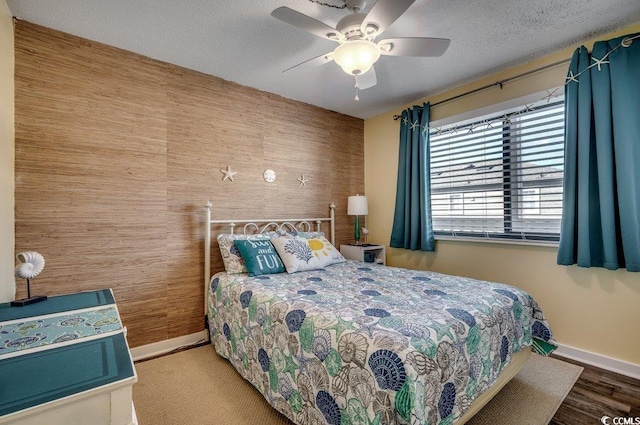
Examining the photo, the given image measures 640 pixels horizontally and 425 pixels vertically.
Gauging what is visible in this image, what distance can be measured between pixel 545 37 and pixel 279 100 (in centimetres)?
243

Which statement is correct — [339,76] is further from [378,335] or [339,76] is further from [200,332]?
[200,332]

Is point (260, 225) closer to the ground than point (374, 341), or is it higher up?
higher up

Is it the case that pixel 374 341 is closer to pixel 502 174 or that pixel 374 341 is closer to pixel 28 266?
pixel 28 266

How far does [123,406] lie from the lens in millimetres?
889

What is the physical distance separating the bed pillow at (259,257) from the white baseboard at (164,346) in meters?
0.91

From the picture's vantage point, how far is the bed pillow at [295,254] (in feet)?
8.55

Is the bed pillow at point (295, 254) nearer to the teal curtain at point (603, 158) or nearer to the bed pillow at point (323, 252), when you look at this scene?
the bed pillow at point (323, 252)

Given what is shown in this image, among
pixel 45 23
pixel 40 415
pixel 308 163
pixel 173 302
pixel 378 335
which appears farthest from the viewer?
pixel 308 163

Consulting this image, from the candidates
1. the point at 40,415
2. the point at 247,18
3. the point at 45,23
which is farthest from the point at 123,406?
the point at 45,23

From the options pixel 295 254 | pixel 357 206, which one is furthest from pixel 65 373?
pixel 357 206

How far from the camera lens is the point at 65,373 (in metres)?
0.90

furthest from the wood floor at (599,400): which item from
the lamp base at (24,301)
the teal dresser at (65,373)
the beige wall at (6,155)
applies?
the beige wall at (6,155)

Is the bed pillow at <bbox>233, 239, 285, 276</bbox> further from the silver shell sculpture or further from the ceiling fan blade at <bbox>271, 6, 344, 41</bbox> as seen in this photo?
the ceiling fan blade at <bbox>271, 6, 344, 41</bbox>

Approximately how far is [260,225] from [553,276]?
2747 millimetres
